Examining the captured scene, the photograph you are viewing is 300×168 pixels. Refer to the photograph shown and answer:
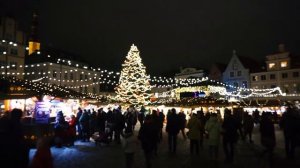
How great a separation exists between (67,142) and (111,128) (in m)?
2.74

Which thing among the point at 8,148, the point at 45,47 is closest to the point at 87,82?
the point at 45,47

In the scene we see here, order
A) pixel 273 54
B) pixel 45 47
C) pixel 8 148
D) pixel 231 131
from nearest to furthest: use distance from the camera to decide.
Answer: pixel 8 148
pixel 231 131
pixel 273 54
pixel 45 47

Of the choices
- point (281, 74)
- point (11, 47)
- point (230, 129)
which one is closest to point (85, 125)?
point (230, 129)

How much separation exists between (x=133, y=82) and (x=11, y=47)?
19.6 m

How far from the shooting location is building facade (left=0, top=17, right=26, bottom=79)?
45531 millimetres

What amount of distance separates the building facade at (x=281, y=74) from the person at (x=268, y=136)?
45.7 metres

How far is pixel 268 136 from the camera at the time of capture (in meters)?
11.3

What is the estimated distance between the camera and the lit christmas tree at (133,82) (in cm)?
4228

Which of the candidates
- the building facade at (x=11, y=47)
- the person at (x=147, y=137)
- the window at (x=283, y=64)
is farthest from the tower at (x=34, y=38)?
the person at (x=147, y=137)

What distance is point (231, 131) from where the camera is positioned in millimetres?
12227

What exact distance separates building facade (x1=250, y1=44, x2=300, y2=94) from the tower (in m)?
41.0

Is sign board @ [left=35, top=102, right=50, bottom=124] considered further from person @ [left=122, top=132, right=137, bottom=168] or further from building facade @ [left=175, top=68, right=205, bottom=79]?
building facade @ [left=175, top=68, right=205, bottom=79]

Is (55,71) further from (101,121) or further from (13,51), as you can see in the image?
(101,121)

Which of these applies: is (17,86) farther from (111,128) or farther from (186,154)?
(186,154)
